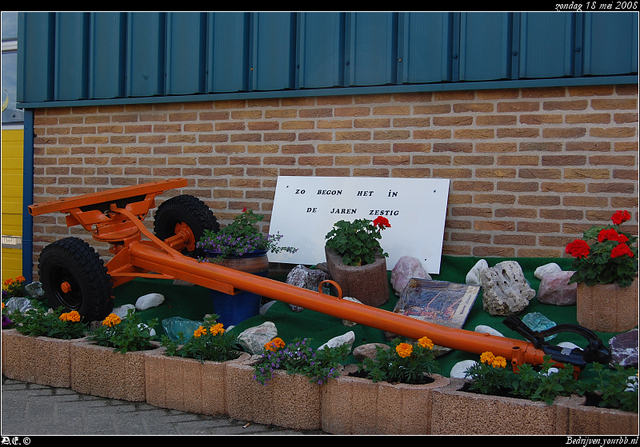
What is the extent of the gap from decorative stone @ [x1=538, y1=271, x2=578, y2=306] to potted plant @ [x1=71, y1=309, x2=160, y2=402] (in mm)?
2516

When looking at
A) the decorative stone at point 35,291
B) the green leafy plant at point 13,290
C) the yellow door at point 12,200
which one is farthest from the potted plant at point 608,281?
the yellow door at point 12,200

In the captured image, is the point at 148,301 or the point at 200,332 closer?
the point at 200,332

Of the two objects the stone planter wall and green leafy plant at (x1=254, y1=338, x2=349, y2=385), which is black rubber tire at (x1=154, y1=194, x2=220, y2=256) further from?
green leafy plant at (x1=254, y1=338, x2=349, y2=385)

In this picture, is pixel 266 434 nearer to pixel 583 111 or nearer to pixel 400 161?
pixel 400 161

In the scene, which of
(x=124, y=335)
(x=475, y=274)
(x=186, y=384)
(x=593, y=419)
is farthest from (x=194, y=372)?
(x=475, y=274)

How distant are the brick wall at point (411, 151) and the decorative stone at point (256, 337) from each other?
5.90ft

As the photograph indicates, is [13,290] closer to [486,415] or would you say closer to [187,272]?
[187,272]

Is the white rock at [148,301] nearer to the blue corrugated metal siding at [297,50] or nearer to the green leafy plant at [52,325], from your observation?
the green leafy plant at [52,325]

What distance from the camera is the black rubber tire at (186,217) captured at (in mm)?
4441

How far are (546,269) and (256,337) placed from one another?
2117 mm

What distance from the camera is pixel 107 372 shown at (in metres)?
3.36

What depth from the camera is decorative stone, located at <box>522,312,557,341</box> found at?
3.42 m

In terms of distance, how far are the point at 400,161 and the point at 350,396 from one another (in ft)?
7.94

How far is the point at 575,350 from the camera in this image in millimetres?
2770
